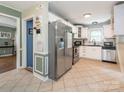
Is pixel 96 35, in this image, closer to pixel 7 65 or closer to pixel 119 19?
pixel 119 19

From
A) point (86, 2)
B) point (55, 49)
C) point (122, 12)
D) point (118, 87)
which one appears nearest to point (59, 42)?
point (55, 49)

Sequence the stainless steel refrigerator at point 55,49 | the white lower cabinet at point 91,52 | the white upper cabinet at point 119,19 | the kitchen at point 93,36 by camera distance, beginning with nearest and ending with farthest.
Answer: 1. the stainless steel refrigerator at point 55,49
2. the white upper cabinet at point 119,19
3. the kitchen at point 93,36
4. the white lower cabinet at point 91,52

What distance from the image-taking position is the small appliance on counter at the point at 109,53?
17.7ft

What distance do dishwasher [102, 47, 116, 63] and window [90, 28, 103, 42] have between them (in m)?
1.59

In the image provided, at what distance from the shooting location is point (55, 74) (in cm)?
307

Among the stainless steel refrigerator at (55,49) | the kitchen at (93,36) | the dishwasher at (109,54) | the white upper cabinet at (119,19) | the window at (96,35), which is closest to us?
the stainless steel refrigerator at (55,49)

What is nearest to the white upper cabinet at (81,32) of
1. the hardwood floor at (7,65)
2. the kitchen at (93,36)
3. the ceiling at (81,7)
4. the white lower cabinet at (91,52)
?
the kitchen at (93,36)

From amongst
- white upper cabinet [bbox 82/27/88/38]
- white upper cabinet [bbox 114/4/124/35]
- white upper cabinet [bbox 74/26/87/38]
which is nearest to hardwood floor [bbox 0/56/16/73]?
white upper cabinet [bbox 114/4/124/35]

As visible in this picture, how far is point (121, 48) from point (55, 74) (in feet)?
8.12

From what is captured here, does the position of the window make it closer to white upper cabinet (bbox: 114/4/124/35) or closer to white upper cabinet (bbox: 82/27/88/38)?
white upper cabinet (bbox: 82/27/88/38)

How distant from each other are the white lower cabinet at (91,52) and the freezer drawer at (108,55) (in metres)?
0.32

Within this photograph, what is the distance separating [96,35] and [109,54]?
7.14 feet

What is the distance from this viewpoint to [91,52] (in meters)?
6.54

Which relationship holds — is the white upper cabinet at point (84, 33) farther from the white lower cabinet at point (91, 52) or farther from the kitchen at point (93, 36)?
the white lower cabinet at point (91, 52)
